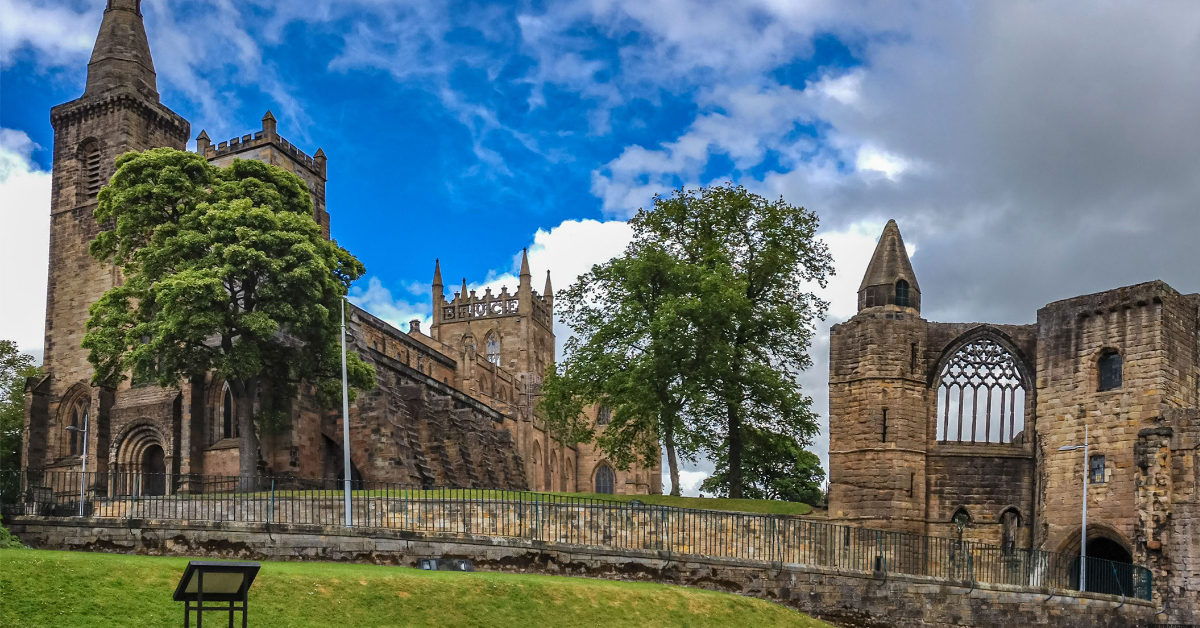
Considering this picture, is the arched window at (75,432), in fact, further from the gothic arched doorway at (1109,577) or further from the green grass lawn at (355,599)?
the gothic arched doorway at (1109,577)

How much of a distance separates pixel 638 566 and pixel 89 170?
1450 inches

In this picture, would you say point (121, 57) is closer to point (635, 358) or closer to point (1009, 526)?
point (635, 358)

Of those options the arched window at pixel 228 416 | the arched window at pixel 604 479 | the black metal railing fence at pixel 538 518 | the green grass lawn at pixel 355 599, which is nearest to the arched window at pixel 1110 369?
the black metal railing fence at pixel 538 518

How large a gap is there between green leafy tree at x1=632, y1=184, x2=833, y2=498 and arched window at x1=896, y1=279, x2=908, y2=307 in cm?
424

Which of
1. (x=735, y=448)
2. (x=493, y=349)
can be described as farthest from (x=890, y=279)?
(x=493, y=349)

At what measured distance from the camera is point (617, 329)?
41.2 metres

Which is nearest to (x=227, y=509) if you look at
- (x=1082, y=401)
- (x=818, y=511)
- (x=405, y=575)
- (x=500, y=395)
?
(x=405, y=575)

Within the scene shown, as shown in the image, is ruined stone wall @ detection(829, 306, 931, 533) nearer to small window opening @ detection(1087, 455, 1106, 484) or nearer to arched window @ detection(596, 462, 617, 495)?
small window opening @ detection(1087, 455, 1106, 484)

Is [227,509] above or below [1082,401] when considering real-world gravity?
below

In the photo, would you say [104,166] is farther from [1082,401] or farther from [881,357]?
[1082,401]

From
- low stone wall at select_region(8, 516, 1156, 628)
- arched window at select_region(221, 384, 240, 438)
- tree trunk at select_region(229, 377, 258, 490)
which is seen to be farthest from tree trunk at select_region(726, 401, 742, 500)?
arched window at select_region(221, 384, 240, 438)

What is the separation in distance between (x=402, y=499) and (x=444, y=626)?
921 cm

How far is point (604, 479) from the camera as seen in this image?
83.8m

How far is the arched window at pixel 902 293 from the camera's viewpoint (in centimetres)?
3819
